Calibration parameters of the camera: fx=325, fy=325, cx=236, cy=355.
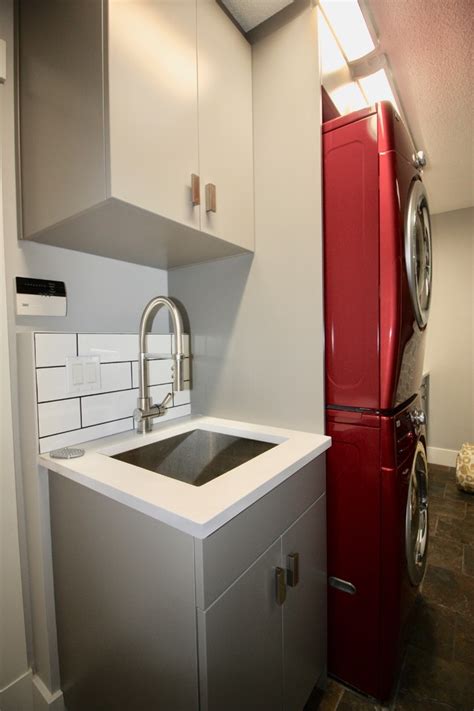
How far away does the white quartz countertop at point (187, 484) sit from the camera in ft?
2.10

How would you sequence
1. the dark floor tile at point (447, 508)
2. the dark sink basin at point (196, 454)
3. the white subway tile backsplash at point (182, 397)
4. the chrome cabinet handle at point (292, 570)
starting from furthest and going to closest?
the dark floor tile at point (447, 508) → the white subway tile backsplash at point (182, 397) → the dark sink basin at point (196, 454) → the chrome cabinet handle at point (292, 570)

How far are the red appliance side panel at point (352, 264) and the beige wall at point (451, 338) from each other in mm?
2532

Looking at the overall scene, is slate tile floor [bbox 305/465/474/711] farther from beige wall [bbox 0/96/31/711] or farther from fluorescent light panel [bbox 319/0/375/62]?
fluorescent light panel [bbox 319/0/375/62]

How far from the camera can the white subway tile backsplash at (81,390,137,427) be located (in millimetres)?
1129

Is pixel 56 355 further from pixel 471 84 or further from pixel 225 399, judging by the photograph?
pixel 471 84

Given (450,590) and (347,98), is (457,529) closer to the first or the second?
(450,590)

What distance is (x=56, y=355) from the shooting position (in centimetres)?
103

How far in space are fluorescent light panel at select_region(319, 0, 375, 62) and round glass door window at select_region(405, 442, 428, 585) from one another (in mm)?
1626

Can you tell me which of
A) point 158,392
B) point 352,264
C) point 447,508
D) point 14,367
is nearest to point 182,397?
point 158,392

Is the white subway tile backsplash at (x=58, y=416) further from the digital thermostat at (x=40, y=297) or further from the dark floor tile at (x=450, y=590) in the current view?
the dark floor tile at (x=450, y=590)

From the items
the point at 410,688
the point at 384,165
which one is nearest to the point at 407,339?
the point at 384,165

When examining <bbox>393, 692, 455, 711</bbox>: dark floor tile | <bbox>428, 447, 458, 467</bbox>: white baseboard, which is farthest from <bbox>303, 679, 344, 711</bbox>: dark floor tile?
<bbox>428, 447, 458, 467</bbox>: white baseboard

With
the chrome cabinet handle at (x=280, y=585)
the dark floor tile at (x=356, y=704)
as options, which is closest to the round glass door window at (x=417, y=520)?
the dark floor tile at (x=356, y=704)

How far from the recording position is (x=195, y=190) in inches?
37.9
